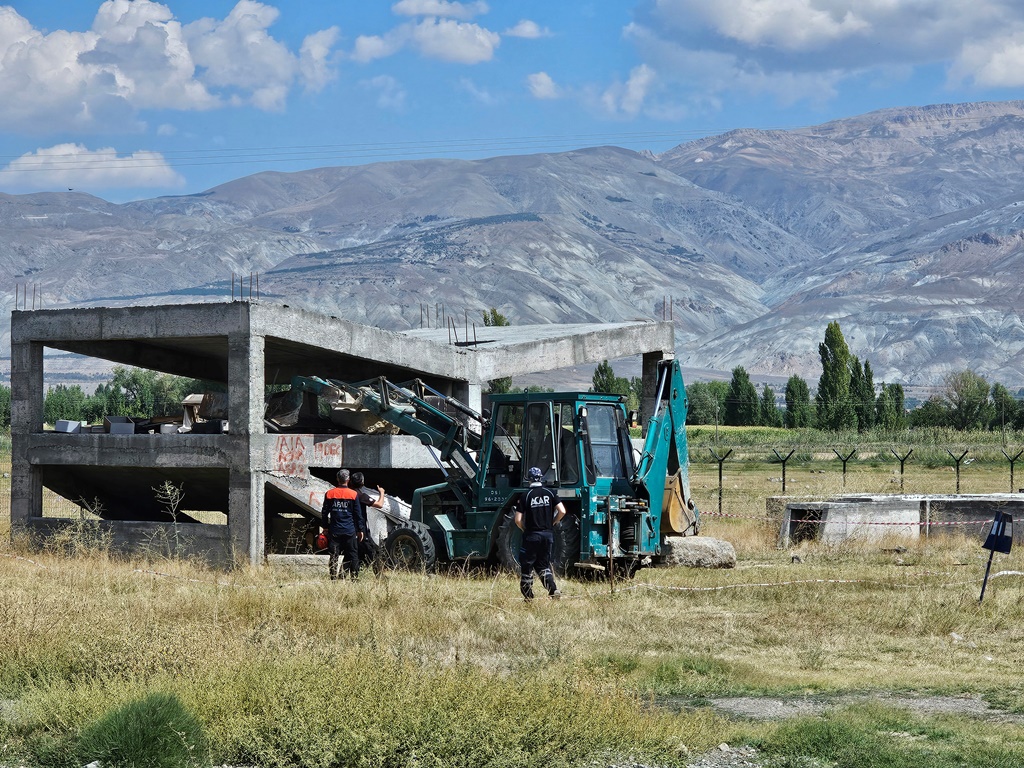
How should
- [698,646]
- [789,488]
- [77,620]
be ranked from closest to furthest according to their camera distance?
[77,620] < [698,646] < [789,488]

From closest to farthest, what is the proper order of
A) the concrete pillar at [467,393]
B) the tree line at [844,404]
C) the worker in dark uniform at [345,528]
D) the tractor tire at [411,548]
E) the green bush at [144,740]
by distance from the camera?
1. the green bush at [144,740]
2. the worker in dark uniform at [345,528]
3. the tractor tire at [411,548]
4. the concrete pillar at [467,393]
5. the tree line at [844,404]

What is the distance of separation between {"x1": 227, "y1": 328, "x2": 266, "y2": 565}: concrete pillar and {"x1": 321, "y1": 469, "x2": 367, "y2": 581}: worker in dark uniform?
3310 mm

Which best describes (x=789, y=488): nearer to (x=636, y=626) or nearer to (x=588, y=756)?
(x=636, y=626)

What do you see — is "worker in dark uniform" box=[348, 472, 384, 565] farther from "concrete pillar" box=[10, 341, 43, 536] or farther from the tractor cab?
"concrete pillar" box=[10, 341, 43, 536]

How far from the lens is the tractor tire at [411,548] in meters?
19.7

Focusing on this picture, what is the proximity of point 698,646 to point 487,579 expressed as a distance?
5868mm

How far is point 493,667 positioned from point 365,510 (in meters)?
7.65

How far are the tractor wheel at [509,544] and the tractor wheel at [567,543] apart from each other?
69 cm

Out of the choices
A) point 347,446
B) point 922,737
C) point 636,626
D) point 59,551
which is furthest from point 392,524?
point 922,737

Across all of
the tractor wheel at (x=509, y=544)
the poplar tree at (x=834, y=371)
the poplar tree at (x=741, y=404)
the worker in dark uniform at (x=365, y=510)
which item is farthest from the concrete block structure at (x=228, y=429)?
the poplar tree at (x=741, y=404)

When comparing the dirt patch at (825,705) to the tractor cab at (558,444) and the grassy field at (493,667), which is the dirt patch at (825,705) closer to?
the grassy field at (493,667)

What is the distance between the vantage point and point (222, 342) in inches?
968

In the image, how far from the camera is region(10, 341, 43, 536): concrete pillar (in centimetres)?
2411

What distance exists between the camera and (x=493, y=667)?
11977 mm
